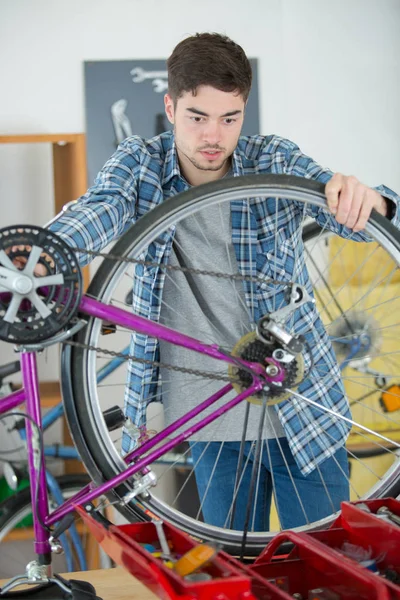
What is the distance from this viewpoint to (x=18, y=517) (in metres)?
2.53

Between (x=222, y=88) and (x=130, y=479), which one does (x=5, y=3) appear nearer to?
(x=222, y=88)

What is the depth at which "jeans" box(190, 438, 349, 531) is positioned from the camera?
1.32 metres

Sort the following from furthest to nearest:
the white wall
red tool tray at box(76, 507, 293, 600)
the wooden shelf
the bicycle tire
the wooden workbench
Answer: the white wall
the wooden shelf
the bicycle tire
the wooden workbench
red tool tray at box(76, 507, 293, 600)

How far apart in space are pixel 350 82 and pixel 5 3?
1.38 metres

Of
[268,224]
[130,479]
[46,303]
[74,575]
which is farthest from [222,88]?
[74,575]

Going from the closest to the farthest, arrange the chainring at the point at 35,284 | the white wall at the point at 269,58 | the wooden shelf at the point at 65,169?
the chainring at the point at 35,284 → the wooden shelf at the point at 65,169 → the white wall at the point at 269,58

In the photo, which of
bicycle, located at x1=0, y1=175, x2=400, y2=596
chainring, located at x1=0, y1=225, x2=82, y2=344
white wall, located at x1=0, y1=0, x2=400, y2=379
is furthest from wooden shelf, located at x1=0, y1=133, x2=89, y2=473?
chainring, located at x1=0, y1=225, x2=82, y2=344

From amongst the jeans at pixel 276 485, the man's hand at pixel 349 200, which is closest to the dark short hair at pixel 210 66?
the man's hand at pixel 349 200

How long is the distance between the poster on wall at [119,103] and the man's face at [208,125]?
179 centimetres

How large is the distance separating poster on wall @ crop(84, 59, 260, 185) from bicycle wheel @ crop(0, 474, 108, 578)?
3.80ft

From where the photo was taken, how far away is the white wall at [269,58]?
2938 mm

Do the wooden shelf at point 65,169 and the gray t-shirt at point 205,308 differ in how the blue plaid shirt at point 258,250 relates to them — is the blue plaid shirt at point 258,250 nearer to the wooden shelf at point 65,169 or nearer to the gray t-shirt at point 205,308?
the gray t-shirt at point 205,308

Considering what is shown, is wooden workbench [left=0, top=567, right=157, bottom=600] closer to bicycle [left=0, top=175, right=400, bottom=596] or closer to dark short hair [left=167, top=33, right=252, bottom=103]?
bicycle [left=0, top=175, right=400, bottom=596]

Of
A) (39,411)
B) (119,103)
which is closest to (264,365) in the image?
(39,411)
